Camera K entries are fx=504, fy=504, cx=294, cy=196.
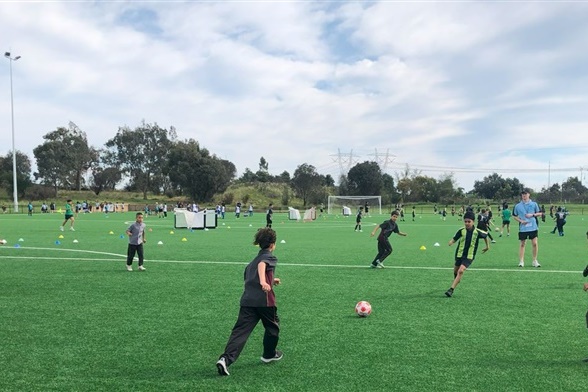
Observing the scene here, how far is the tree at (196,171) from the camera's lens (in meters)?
86.2

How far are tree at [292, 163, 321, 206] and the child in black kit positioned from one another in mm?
89888

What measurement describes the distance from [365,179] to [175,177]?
3951 centimetres

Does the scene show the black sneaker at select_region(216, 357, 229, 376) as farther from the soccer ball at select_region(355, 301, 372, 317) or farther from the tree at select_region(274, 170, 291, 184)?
the tree at select_region(274, 170, 291, 184)

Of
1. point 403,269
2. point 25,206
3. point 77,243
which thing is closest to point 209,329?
point 403,269

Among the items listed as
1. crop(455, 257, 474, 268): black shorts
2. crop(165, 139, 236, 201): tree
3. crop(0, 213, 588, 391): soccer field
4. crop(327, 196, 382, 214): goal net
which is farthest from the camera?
crop(165, 139, 236, 201): tree

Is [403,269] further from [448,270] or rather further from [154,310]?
[154,310]

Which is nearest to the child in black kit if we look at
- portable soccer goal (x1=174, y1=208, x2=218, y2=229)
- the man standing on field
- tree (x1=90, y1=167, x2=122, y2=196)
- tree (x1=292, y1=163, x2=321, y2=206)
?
the man standing on field

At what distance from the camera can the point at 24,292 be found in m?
9.71

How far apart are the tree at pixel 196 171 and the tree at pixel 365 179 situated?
30383mm

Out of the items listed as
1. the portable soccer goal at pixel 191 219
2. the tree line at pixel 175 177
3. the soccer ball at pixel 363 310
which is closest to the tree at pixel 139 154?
the tree line at pixel 175 177

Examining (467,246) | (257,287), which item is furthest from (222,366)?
(467,246)

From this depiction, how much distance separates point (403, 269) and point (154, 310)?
7097 mm

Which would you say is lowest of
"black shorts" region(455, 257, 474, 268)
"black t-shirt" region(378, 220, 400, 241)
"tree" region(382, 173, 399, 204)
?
"black shorts" region(455, 257, 474, 268)

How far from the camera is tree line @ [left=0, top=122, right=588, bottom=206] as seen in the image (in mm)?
87375
